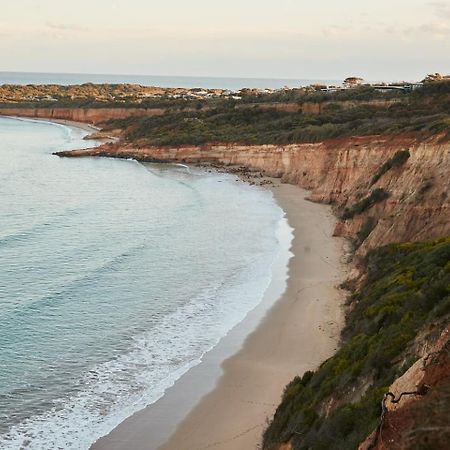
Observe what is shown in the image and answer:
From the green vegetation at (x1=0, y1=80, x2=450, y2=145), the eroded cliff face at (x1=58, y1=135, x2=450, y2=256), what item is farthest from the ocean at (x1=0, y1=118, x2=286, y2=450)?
the green vegetation at (x1=0, y1=80, x2=450, y2=145)

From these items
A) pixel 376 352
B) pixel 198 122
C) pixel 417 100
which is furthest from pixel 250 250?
pixel 198 122

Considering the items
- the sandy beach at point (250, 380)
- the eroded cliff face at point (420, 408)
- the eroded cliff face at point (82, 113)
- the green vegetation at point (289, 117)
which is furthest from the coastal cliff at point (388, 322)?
the eroded cliff face at point (82, 113)

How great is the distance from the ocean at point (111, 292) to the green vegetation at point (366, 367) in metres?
4.66

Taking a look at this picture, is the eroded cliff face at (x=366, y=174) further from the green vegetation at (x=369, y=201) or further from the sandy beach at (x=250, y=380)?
the sandy beach at (x=250, y=380)

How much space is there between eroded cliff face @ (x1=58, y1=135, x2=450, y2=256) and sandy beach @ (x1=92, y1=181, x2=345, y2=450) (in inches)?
144

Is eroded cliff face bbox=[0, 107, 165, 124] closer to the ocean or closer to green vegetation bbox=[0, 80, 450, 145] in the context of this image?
green vegetation bbox=[0, 80, 450, 145]

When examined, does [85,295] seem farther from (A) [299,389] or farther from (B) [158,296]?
(A) [299,389]

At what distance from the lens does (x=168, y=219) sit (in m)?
43.0

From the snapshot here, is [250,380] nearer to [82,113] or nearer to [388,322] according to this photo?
[388,322]

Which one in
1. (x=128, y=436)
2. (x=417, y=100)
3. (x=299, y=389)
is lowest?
(x=128, y=436)

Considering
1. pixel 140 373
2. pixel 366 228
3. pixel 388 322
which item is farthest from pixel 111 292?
pixel 388 322

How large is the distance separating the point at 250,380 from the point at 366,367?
6368 millimetres

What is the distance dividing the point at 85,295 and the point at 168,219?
17.1 metres

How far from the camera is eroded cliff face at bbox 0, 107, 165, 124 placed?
11594 cm
